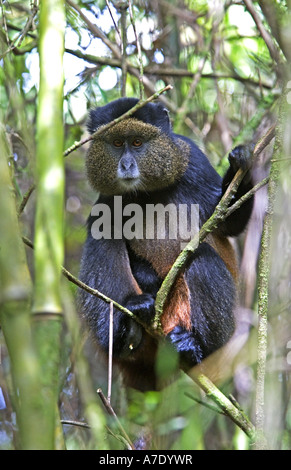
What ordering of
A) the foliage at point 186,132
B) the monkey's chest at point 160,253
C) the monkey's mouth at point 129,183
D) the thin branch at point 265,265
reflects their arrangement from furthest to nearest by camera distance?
the monkey's chest at point 160,253 < the monkey's mouth at point 129,183 < the foliage at point 186,132 < the thin branch at point 265,265

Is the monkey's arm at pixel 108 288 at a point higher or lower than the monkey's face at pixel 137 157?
lower

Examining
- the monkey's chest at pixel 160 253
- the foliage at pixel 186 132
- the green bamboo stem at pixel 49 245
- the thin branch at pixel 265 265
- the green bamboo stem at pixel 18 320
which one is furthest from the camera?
the monkey's chest at pixel 160 253

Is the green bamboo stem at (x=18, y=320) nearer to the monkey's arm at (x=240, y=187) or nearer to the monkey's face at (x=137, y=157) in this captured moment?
the monkey's arm at (x=240, y=187)

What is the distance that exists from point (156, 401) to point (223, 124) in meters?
3.12

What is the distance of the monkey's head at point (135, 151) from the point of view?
5.03 metres

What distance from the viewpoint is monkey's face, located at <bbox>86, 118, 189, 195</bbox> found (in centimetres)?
506

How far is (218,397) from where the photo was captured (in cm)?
321

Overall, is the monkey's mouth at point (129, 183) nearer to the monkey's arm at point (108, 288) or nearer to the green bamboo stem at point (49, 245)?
the monkey's arm at point (108, 288)

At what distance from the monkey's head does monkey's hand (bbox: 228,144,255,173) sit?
899 mm

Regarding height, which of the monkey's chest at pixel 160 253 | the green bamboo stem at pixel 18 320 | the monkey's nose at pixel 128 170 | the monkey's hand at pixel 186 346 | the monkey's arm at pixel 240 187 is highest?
the monkey's nose at pixel 128 170

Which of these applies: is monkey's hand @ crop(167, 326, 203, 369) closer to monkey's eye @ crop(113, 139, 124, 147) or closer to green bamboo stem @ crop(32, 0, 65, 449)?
monkey's eye @ crop(113, 139, 124, 147)

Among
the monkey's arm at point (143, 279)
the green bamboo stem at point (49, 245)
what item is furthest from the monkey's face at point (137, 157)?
the green bamboo stem at point (49, 245)

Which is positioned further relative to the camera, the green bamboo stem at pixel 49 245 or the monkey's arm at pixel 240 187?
the monkey's arm at pixel 240 187
